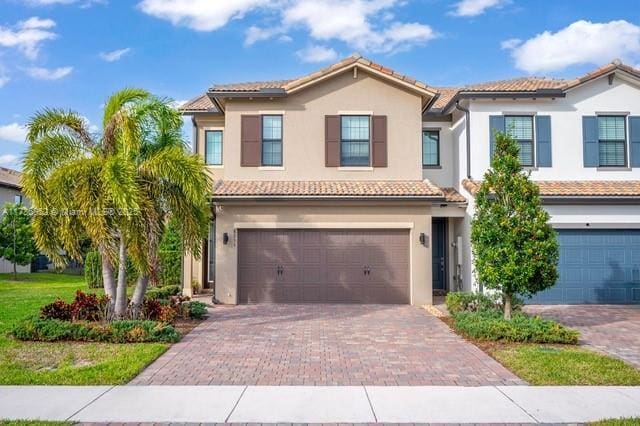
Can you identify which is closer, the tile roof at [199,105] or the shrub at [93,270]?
the tile roof at [199,105]

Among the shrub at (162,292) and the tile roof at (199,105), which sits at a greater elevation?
the tile roof at (199,105)

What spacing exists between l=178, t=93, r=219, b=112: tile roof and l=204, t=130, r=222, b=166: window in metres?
0.84

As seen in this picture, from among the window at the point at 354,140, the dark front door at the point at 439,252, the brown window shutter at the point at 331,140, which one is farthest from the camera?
the dark front door at the point at 439,252

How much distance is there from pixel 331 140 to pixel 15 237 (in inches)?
751

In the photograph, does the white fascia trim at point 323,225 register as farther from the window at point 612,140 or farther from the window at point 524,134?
the window at point 612,140

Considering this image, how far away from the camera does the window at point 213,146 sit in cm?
1872

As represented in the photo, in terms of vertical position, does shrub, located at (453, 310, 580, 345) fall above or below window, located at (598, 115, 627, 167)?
below

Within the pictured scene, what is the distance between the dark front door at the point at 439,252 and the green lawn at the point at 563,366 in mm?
8389

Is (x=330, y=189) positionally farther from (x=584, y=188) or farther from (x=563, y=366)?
(x=563, y=366)

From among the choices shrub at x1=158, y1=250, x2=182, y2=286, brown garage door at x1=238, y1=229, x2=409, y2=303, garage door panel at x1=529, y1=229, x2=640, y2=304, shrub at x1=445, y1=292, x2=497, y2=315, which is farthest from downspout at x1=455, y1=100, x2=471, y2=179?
shrub at x1=158, y1=250, x2=182, y2=286

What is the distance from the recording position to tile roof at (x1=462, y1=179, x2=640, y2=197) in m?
15.2

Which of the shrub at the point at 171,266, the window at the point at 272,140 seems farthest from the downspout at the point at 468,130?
the shrub at the point at 171,266

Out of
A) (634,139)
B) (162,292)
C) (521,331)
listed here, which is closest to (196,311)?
(162,292)

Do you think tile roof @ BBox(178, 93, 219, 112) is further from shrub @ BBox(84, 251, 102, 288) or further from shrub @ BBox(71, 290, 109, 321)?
shrub @ BBox(71, 290, 109, 321)
